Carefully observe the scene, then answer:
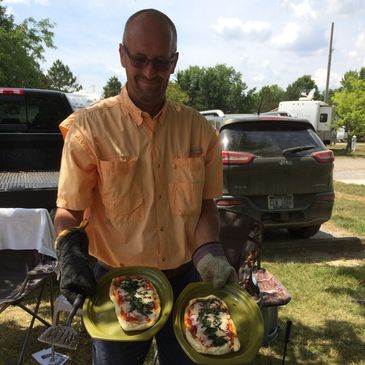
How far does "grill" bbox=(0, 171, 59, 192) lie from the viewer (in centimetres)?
413

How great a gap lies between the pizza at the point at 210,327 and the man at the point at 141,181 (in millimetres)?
118

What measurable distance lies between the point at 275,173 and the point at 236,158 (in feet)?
1.80

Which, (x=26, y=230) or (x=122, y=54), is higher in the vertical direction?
(x=122, y=54)

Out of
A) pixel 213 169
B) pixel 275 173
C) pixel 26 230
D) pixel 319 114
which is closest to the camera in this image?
pixel 213 169

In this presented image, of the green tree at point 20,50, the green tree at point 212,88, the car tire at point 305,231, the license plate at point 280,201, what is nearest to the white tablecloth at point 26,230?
the license plate at point 280,201

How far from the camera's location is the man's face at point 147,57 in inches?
69.2

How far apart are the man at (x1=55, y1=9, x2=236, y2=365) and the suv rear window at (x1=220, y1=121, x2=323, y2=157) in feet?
11.5

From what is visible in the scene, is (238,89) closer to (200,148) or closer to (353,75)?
(353,75)

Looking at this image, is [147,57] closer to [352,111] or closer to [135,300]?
[135,300]

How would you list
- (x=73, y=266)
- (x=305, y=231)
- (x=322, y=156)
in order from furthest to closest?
(x=305, y=231)
(x=322, y=156)
(x=73, y=266)

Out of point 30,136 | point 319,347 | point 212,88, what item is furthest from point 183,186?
point 212,88

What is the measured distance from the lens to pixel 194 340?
1.76m

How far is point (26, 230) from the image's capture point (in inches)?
138

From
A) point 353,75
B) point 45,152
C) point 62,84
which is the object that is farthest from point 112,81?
point 45,152
